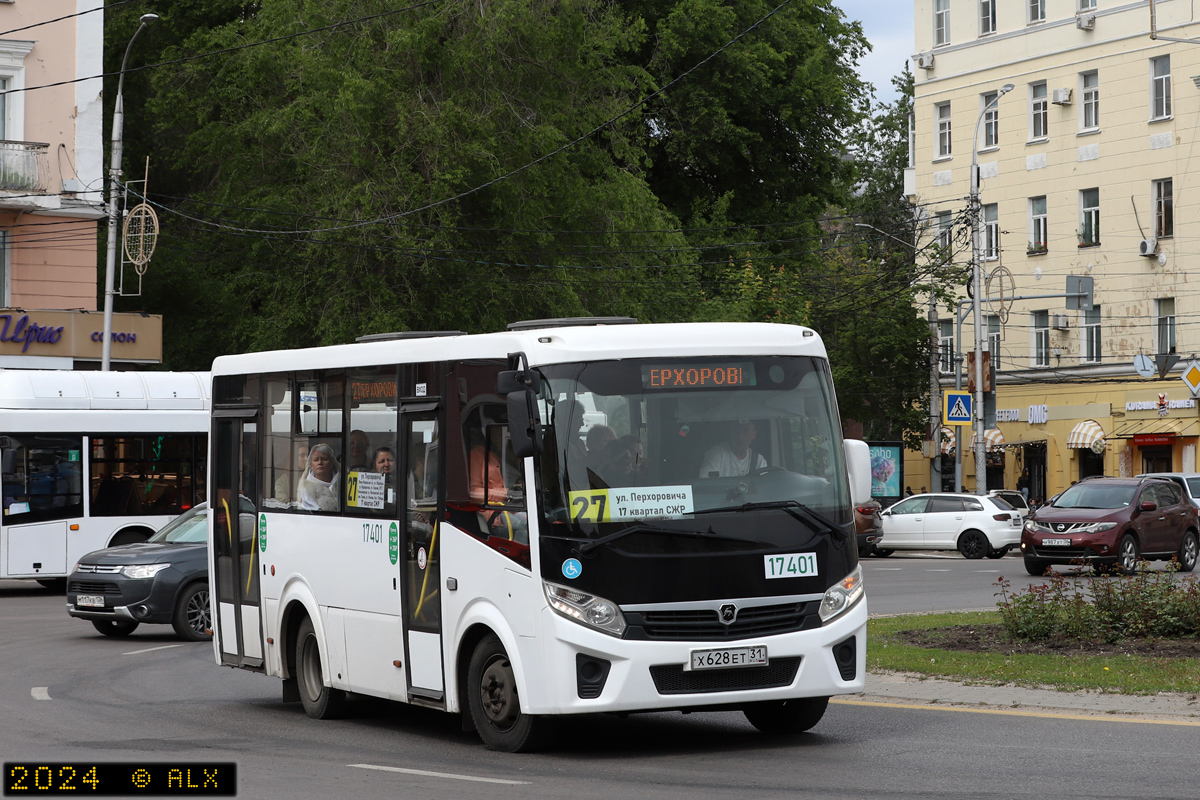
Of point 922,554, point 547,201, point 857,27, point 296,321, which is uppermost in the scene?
point 857,27

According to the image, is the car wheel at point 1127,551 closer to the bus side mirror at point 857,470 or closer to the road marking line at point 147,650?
the road marking line at point 147,650

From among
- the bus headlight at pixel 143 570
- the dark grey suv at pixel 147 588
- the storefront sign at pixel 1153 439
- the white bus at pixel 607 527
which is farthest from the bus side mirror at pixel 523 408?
the storefront sign at pixel 1153 439

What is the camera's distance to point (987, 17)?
58781 millimetres

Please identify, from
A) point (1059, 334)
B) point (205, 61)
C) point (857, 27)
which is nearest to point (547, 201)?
point (205, 61)

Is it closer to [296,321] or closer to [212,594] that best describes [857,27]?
[296,321]

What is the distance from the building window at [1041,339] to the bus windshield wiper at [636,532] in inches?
1915

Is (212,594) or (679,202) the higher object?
(679,202)

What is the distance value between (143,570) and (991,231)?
43.4 metres

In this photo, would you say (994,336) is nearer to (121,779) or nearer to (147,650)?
(147,650)

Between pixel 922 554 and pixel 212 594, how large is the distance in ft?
96.7

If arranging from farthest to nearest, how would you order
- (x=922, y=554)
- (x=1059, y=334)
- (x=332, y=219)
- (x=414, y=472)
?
(x=1059, y=334) → (x=922, y=554) → (x=332, y=219) → (x=414, y=472)

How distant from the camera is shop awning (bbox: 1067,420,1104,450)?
54.0m

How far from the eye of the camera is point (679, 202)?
5134 cm

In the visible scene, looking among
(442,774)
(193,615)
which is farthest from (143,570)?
(442,774)
